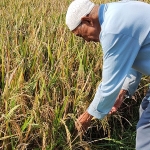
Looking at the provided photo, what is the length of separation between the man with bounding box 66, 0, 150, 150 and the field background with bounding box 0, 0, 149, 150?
0.28 m

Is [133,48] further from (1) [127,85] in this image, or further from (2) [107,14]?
(1) [127,85]

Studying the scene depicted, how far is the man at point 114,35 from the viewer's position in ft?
3.96

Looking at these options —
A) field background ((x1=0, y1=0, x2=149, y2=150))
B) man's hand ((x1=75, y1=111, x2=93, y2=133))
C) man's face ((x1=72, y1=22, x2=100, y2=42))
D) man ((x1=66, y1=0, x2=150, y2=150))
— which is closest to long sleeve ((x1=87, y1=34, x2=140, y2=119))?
man ((x1=66, y1=0, x2=150, y2=150))

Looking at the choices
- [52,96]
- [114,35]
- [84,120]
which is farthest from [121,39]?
[52,96]

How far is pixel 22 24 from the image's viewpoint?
9.21ft

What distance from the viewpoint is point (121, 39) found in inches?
47.2

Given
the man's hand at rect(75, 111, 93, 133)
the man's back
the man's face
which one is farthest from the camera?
the man's hand at rect(75, 111, 93, 133)

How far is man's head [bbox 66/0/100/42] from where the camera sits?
4.24 feet

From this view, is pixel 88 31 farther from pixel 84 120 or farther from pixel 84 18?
pixel 84 120

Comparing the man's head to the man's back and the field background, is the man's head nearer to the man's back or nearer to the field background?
the man's back

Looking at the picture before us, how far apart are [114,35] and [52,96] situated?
66 centimetres

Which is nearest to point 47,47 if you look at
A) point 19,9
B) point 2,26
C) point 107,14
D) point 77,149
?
point 2,26

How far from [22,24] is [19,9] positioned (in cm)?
66

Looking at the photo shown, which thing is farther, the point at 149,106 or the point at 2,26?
the point at 2,26
